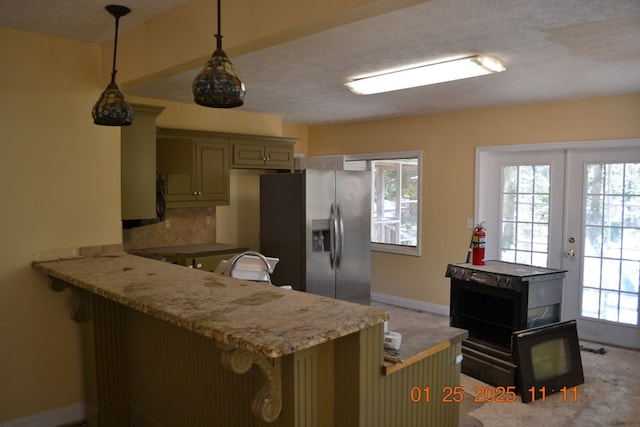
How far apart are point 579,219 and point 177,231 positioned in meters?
3.96

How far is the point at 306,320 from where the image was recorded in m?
1.59

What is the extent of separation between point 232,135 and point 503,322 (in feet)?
10.2

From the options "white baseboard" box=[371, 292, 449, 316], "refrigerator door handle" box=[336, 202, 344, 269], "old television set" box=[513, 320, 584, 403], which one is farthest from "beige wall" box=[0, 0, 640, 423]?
"white baseboard" box=[371, 292, 449, 316]

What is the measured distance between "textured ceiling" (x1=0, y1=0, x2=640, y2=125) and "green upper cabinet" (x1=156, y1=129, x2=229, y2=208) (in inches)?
15.6

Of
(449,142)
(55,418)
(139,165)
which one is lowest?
(55,418)

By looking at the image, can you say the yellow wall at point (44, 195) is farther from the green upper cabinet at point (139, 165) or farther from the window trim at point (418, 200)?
the window trim at point (418, 200)

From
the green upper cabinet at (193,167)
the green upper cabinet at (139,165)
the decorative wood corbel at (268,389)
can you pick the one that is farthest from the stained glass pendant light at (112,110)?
the green upper cabinet at (193,167)

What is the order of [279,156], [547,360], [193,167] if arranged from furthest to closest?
[279,156]
[193,167]
[547,360]

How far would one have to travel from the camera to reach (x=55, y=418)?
296 cm

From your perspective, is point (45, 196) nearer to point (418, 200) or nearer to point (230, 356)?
point (230, 356)

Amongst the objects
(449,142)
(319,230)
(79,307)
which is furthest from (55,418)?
(449,142)

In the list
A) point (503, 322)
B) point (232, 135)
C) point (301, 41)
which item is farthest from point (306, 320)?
point (232, 135)

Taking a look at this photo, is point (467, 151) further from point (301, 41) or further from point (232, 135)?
point (301, 41)

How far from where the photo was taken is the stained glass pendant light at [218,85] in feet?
5.69
